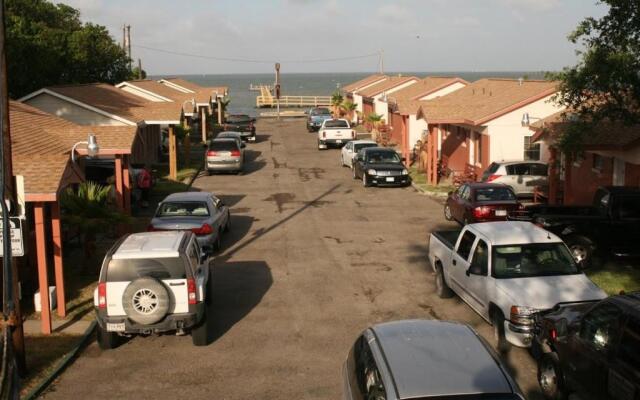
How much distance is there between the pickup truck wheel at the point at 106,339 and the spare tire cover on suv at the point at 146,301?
937mm

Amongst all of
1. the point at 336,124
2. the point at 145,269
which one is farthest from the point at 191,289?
the point at 336,124

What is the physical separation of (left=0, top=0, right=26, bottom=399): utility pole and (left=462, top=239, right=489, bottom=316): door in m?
7.19

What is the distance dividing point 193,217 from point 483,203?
26.6 feet

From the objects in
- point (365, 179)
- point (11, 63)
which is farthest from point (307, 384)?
point (11, 63)

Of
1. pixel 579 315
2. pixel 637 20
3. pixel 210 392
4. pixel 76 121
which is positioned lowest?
pixel 210 392

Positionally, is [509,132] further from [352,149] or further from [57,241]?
[57,241]

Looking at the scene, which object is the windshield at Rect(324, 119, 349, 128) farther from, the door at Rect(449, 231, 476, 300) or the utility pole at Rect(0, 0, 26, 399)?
the utility pole at Rect(0, 0, 26, 399)

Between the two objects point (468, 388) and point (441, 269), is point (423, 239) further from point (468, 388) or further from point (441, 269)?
point (468, 388)

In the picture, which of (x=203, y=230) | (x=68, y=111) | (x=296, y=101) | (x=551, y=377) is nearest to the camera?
(x=551, y=377)

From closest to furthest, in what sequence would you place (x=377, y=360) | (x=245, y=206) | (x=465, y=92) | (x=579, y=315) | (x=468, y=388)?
(x=468, y=388) → (x=377, y=360) → (x=579, y=315) → (x=245, y=206) → (x=465, y=92)

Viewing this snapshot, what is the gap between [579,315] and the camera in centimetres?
978

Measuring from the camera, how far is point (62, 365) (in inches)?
464

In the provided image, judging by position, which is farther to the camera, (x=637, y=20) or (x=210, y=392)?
(x=637, y=20)

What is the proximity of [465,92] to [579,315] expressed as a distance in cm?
3400
